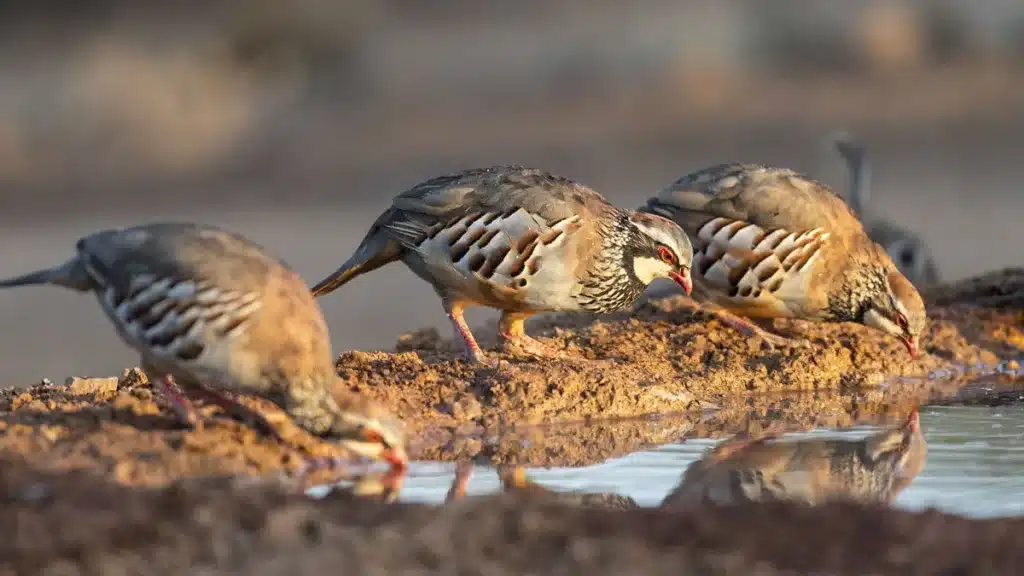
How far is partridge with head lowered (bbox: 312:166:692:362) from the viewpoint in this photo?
9.68 metres

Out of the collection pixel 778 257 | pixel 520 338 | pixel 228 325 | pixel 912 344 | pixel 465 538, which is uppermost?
pixel 228 325

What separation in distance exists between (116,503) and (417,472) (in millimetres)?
1740

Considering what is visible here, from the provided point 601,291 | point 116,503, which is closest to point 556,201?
point 601,291

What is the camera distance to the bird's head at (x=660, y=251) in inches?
397

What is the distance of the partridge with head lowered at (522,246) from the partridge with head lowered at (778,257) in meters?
0.60

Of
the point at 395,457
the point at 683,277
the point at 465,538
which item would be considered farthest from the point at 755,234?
the point at 465,538

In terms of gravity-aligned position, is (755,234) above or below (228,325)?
below

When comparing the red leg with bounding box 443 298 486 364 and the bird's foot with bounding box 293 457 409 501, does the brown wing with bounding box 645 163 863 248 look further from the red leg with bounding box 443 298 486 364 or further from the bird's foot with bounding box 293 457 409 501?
the bird's foot with bounding box 293 457 409 501

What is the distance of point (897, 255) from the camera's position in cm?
1636

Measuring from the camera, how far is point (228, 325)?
24.1 feet

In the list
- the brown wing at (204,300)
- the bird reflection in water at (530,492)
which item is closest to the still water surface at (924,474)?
the bird reflection in water at (530,492)

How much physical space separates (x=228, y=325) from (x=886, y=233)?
1070cm

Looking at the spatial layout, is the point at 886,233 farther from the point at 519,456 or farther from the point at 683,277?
the point at 519,456

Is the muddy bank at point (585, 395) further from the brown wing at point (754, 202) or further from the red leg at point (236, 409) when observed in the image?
the brown wing at point (754, 202)
